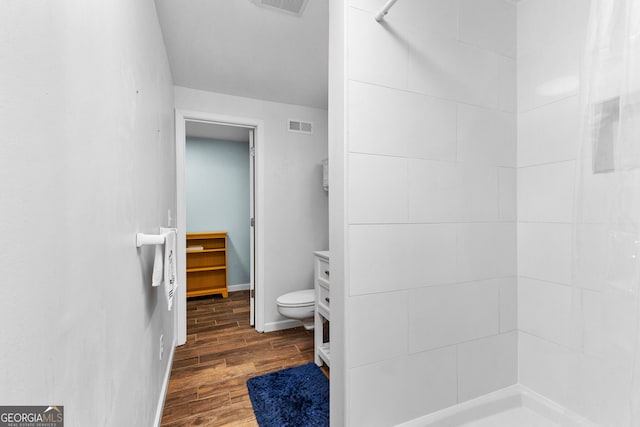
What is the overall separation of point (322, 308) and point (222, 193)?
2976 mm

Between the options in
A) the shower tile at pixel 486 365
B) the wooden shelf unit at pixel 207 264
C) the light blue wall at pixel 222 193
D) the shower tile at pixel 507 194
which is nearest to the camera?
the shower tile at pixel 486 365

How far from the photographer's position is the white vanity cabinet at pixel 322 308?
2.16 m

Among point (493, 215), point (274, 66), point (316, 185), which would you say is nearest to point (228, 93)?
point (274, 66)

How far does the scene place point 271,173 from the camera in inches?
115

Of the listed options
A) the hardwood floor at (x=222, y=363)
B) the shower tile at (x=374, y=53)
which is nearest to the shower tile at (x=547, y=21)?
the shower tile at (x=374, y=53)

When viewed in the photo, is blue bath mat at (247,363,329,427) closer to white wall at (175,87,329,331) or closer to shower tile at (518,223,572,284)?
white wall at (175,87,329,331)

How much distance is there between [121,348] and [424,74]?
1.58 metres

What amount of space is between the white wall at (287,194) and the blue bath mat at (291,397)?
2.93 ft

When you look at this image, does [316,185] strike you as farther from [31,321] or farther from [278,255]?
[31,321]

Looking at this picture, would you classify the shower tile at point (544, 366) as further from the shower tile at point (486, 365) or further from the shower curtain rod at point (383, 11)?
the shower curtain rod at point (383, 11)

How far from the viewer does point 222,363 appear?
2.24 m

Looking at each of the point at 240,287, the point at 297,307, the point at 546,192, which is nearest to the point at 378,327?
the point at 546,192

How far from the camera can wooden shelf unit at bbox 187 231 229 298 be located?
13.4 ft

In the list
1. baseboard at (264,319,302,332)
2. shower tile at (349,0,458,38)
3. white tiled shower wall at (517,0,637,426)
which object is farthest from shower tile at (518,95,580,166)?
baseboard at (264,319,302,332)
